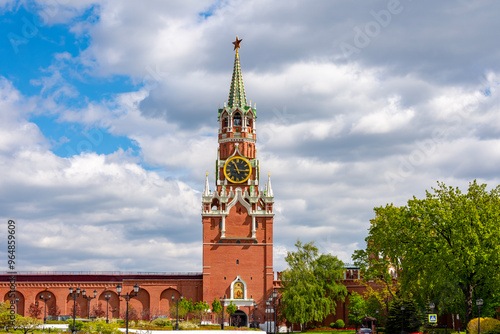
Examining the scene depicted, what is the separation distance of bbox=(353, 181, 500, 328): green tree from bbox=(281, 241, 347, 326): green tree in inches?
807

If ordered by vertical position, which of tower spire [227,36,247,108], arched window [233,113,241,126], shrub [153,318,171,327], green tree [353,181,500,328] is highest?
tower spire [227,36,247,108]

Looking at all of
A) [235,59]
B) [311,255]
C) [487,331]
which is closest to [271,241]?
[311,255]

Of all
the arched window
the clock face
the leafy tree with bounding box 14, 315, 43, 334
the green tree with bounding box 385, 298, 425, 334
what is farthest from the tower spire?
the leafy tree with bounding box 14, 315, 43, 334

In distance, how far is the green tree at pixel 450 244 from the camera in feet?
157

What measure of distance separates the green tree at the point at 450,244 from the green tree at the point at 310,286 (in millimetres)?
20506

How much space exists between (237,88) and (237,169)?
13.8 m

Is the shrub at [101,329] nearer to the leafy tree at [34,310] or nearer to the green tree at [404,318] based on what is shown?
the green tree at [404,318]

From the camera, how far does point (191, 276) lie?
87188mm

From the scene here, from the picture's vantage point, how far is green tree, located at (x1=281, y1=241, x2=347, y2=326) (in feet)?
252

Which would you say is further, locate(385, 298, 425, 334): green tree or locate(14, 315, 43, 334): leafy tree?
locate(385, 298, 425, 334): green tree

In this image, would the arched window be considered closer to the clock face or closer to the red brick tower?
the red brick tower

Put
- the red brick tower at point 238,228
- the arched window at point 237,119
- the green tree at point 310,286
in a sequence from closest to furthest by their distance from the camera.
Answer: the green tree at point 310,286 < the red brick tower at point 238,228 < the arched window at point 237,119

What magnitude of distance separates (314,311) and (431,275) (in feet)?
98.8

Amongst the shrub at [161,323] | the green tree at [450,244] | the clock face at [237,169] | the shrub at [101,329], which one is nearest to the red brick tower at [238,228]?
the clock face at [237,169]
